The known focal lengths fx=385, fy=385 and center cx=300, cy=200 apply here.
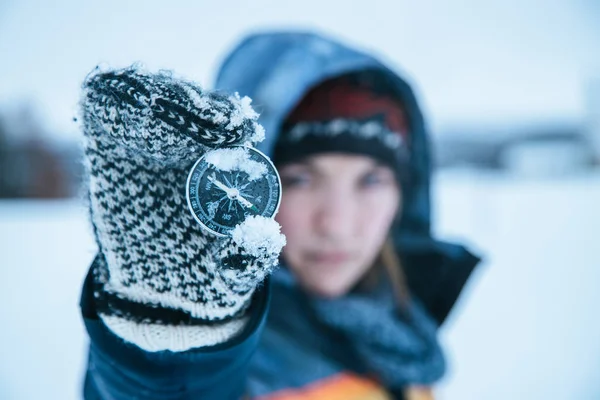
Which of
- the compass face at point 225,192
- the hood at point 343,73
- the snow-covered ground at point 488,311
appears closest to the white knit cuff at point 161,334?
the compass face at point 225,192

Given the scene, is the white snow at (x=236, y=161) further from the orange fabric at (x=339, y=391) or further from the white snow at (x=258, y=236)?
the orange fabric at (x=339, y=391)

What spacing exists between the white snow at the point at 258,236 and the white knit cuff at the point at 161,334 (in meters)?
0.17

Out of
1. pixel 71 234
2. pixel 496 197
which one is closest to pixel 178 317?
pixel 71 234

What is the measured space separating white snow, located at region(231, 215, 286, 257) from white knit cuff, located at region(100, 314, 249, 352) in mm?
167

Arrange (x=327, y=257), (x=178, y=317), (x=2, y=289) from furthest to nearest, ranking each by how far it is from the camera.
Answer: (x=2, y=289), (x=327, y=257), (x=178, y=317)

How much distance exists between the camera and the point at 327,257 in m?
1.00

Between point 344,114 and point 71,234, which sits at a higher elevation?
point 344,114

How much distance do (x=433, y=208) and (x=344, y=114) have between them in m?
0.54

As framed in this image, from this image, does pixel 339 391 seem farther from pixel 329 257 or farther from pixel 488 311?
pixel 488 311

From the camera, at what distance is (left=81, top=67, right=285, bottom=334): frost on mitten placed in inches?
16.4

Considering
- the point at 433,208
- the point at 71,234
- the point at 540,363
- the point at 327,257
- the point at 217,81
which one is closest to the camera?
the point at 327,257

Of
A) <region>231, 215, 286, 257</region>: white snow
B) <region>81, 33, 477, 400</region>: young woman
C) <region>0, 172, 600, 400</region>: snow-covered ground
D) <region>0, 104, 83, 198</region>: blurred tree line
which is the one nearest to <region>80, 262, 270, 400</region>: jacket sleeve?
<region>81, 33, 477, 400</region>: young woman

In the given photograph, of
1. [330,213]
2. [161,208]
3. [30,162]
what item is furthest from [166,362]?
[30,162]

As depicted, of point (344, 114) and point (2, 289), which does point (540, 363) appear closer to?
Answer: point (344, 114)
